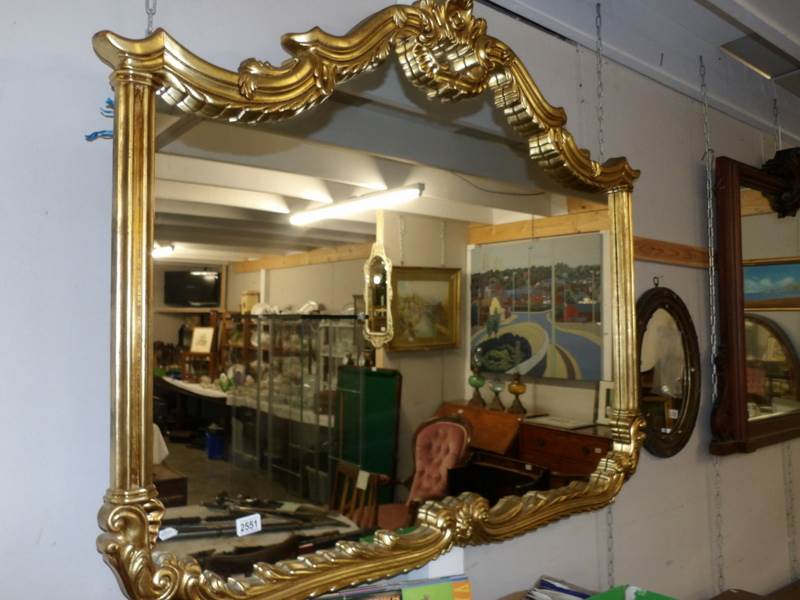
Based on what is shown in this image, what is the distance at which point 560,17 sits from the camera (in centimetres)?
160

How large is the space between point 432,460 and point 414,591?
24cm

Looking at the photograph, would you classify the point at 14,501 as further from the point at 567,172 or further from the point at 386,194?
the point at 567,172

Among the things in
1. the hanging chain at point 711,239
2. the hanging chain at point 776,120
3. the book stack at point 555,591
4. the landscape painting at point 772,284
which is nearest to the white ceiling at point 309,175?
the book stack at point 555,591

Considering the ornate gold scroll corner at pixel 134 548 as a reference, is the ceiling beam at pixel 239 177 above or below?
above

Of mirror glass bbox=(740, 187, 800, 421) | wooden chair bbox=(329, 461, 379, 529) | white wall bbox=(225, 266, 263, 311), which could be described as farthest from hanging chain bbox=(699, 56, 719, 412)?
white wall bbox=(225, 266, 263, 311)

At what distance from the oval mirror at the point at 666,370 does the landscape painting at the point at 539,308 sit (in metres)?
0.28

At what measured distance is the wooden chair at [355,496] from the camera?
3.70 feet

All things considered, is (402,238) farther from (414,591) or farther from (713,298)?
(713,298)

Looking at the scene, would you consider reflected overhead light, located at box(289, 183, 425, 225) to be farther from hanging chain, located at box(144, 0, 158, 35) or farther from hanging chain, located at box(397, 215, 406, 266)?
hanging chain, located at box(144, 0, 158, 35)

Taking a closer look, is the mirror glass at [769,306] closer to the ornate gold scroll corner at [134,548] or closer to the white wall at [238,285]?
the white wall at [238,285]

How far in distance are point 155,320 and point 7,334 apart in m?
0.19

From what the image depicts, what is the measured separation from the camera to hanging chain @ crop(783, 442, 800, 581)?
7.72ft

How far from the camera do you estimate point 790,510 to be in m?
2.37

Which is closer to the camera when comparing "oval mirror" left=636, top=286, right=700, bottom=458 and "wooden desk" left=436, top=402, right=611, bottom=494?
"wooden desk" left=436, top=402, right=611, bottom=494
